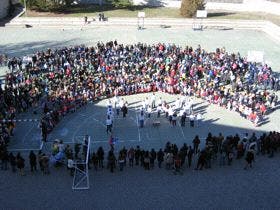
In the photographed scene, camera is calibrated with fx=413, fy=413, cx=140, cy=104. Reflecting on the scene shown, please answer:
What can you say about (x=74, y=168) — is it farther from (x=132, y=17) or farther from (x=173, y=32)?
(x=132, y=17)

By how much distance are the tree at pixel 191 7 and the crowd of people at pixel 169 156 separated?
1281 inches

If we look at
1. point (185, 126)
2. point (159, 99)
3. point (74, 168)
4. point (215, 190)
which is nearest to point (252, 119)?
point (185, 126)

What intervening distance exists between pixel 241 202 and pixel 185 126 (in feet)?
26.3

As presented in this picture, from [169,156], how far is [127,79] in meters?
11.0

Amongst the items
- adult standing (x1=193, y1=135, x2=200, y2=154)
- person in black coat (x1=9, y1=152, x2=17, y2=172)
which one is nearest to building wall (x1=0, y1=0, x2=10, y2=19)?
person in black coat (x1=9, y1=152, x2=17, y2=172)

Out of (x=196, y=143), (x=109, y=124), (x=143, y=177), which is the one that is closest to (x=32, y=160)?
(x=143, y=177)

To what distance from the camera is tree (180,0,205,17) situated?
50969 mm

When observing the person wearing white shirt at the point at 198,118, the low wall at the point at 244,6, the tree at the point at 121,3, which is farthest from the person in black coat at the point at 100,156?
the low wall at the point at 244,6

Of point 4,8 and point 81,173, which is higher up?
point 4,8

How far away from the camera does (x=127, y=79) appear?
29.7 meters

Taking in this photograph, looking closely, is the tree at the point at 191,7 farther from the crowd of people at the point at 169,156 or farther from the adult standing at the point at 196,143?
the adult standing at the point at 196,143

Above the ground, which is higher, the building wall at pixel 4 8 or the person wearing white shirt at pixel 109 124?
the building wall at pixel 4 8

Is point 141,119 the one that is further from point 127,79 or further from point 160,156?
point 127,79

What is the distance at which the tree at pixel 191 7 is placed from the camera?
50969mm
